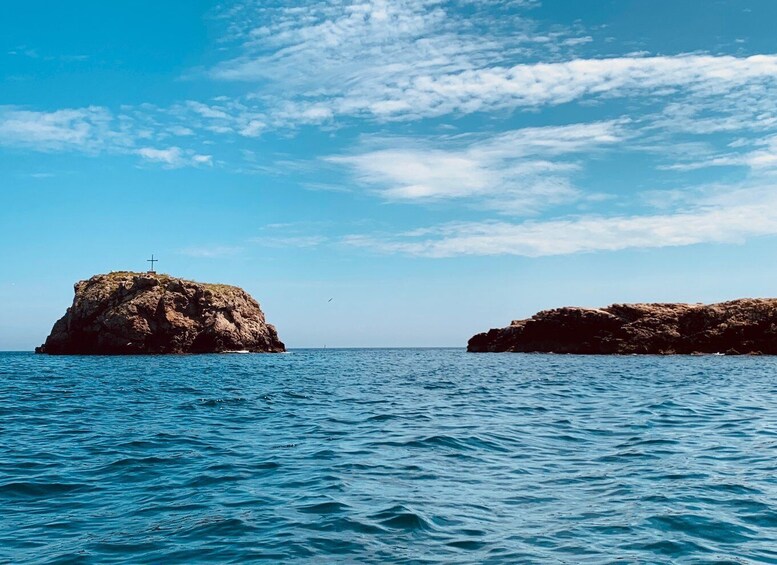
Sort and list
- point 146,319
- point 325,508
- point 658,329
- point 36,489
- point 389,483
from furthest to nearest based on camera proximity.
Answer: point 146,319
point 658,329
point 389,483
point 36,489
point 325,508

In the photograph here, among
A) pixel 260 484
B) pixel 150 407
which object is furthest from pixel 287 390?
pixel 260 484

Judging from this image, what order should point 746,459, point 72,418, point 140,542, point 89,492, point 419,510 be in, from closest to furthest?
point 140,542 < point 419,510 < point 89,492 < point 746,459 < point 72,418

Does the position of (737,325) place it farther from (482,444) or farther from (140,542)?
(140,542)

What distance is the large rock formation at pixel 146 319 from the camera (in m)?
111

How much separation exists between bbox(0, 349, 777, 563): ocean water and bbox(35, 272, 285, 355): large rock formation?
89.5 metres

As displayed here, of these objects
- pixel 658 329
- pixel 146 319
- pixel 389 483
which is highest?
pixel 146 319

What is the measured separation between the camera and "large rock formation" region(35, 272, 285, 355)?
11075cm

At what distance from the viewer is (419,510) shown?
1124 centimetres

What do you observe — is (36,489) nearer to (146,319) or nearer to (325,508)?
(325,508)

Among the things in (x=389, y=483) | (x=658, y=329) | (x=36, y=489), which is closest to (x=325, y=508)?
(x=389, y=483)

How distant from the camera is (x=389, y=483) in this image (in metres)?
13.4

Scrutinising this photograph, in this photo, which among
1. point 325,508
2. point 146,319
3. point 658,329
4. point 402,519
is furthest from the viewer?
point 146,319

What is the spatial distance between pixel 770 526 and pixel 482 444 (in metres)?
8.83

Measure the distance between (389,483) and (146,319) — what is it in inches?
4278
